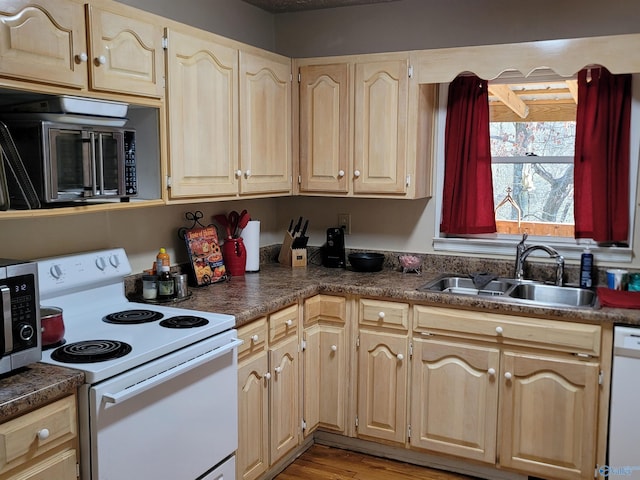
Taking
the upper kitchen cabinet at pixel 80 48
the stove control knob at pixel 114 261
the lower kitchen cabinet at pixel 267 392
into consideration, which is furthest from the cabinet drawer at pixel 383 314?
the upper kitchen cabinet at pixel 80 48

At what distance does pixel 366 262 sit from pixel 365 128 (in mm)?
753

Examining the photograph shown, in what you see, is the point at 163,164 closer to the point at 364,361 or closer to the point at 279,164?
the point at 279,164

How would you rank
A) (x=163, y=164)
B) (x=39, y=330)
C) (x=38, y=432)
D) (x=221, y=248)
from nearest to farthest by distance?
(x=38, y=432) → (x=39, y=330) → (x=163, y=164) → (x=221, y=248)

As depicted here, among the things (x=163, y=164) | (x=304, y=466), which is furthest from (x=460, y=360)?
(x=163, y=164)

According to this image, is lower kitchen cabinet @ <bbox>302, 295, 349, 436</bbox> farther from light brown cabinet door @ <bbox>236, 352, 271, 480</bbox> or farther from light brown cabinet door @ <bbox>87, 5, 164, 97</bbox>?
light brown cabinet door @ <bbox>87, 5, 164, 97</bbox>

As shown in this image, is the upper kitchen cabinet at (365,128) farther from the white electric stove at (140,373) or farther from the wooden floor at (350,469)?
the wooden floor at (350,469)

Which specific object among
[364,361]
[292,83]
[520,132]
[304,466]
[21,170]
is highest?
[292,83]

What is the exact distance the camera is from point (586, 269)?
10.1ft

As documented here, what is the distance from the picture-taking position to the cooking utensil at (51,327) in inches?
79.4

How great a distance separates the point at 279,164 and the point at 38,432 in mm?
2013

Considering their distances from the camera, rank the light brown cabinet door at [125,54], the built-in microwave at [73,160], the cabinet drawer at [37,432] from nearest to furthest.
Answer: the cabinet drawer at [37,432]
the built-in microwave at [73,160]
the light brown cabinet door at [125,54]

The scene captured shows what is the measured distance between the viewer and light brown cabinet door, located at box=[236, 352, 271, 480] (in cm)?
261

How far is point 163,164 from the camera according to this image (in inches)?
101

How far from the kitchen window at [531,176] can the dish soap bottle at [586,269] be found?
0.14m
